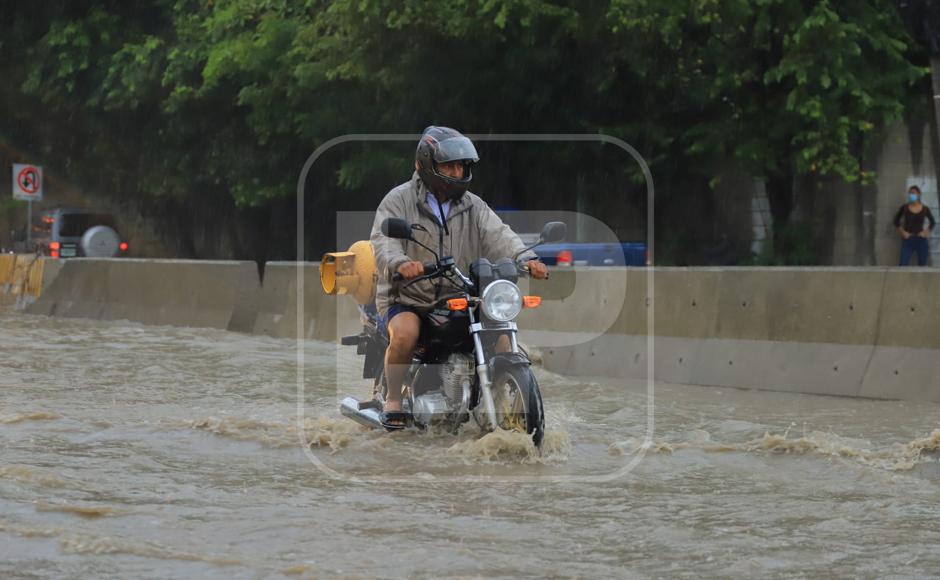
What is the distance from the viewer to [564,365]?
14.1 m

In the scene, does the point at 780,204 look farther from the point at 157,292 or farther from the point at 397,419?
the point at 397,419

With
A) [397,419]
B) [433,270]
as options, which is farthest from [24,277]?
[433,270]

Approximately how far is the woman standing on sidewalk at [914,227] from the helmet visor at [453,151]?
66.3ft

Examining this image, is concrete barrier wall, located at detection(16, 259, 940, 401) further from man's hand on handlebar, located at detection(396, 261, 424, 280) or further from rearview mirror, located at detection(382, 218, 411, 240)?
rearview mirror, located at detection(382, 218, 411, 240)

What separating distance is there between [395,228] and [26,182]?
32027 millimetres

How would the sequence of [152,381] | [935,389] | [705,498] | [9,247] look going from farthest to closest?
[9,247] → [152,381] → [935,389] → [705,498]

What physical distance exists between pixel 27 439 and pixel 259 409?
2154 millimetres

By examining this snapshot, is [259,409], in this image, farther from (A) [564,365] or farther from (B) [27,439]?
(A) [564,365]

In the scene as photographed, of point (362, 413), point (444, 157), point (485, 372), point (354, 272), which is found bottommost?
point (362, 413)

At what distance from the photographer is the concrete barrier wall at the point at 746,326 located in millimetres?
11234

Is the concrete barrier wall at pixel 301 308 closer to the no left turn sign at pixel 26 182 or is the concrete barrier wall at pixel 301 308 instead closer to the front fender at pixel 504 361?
the front fender at pixel 504 361

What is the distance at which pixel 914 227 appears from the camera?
2734cm

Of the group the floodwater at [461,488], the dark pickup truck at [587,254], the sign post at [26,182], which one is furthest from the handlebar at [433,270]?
the sign post at [26,182]

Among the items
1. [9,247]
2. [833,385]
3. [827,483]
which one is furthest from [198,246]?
[827,483]
